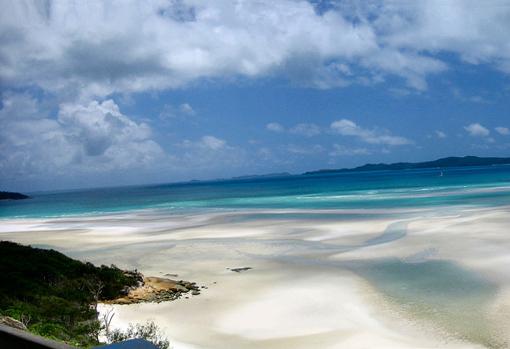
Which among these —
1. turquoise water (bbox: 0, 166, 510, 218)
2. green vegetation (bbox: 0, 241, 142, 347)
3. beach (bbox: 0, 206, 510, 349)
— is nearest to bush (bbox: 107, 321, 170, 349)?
green vegetation (bbox: 0, 241, 142, 347)

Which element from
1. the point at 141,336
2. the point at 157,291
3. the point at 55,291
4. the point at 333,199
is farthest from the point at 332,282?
the point at 333,199

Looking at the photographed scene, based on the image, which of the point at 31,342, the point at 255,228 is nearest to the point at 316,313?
the point at 31,342

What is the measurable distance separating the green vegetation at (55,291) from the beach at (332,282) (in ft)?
3.86

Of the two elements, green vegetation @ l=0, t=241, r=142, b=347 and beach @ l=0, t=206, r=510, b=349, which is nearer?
green vegetation @ l=0, t=241, r=142, b=347

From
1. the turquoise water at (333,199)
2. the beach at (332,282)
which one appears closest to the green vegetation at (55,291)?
the beach at (332,282)

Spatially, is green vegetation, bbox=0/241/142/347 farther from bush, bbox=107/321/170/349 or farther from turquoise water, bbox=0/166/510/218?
turquoise water, bbox=0/166/510/218

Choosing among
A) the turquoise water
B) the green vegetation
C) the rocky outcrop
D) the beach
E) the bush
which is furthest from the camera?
the turquoise water

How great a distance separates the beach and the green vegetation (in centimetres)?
118

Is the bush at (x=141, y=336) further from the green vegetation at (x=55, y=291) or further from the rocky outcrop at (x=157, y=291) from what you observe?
the rocky outcrop at (x=157, y=291)

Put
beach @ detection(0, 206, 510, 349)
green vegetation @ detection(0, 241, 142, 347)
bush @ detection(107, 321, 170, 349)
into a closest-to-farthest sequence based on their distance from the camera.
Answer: bush @ detection(107, 321, 170, 349)
green vegetation @ detection(0, 241, 142, 347)
beach @ detection(0, 206, 510, 349)

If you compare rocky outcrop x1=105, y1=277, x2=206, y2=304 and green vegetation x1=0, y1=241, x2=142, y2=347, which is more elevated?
green vegetation x1=0, y1=241, x2=142, y2=347

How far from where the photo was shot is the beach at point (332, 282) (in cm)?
1123

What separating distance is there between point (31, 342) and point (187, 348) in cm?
858

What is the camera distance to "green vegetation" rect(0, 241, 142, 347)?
1038cm
